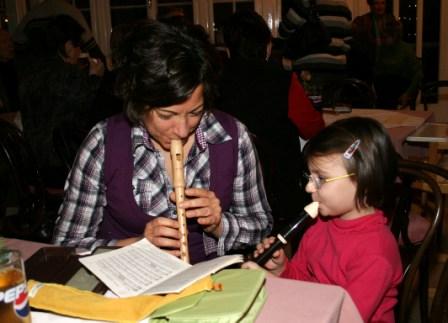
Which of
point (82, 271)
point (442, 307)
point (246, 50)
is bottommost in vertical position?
point (442, 307)

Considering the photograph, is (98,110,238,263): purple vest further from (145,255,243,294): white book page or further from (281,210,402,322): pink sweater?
(145,255,243,294): white book page

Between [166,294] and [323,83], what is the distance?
114 inches

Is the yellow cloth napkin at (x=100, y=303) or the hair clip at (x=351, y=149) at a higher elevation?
the hair clip at (x=351, y=149)

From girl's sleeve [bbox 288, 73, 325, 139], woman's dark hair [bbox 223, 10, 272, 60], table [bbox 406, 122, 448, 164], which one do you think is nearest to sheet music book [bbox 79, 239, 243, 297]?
girl's sleeve [bbox 288, 73, 325, 139]

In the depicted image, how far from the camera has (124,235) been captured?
146 centimetres

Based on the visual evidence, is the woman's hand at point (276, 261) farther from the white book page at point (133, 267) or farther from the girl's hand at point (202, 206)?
the white book page at point (133, 267)

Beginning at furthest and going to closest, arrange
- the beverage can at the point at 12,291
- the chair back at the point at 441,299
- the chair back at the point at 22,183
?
the chair back at the point at 22,183 → the chair back at the point at 441,299 → the beverage can at the point at 12,291

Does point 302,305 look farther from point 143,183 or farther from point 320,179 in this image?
point 143,183

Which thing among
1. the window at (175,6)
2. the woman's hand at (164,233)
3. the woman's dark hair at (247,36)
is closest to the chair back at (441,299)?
the woman's hand at (164,233)

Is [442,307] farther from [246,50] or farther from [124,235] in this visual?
[246,50]

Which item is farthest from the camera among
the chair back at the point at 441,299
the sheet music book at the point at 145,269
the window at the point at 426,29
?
the window at the point at 426,29

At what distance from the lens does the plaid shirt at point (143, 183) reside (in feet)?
4.64

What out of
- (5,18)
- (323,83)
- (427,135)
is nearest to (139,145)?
(427,135)

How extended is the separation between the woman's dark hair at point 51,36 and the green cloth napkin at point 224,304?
246cm
